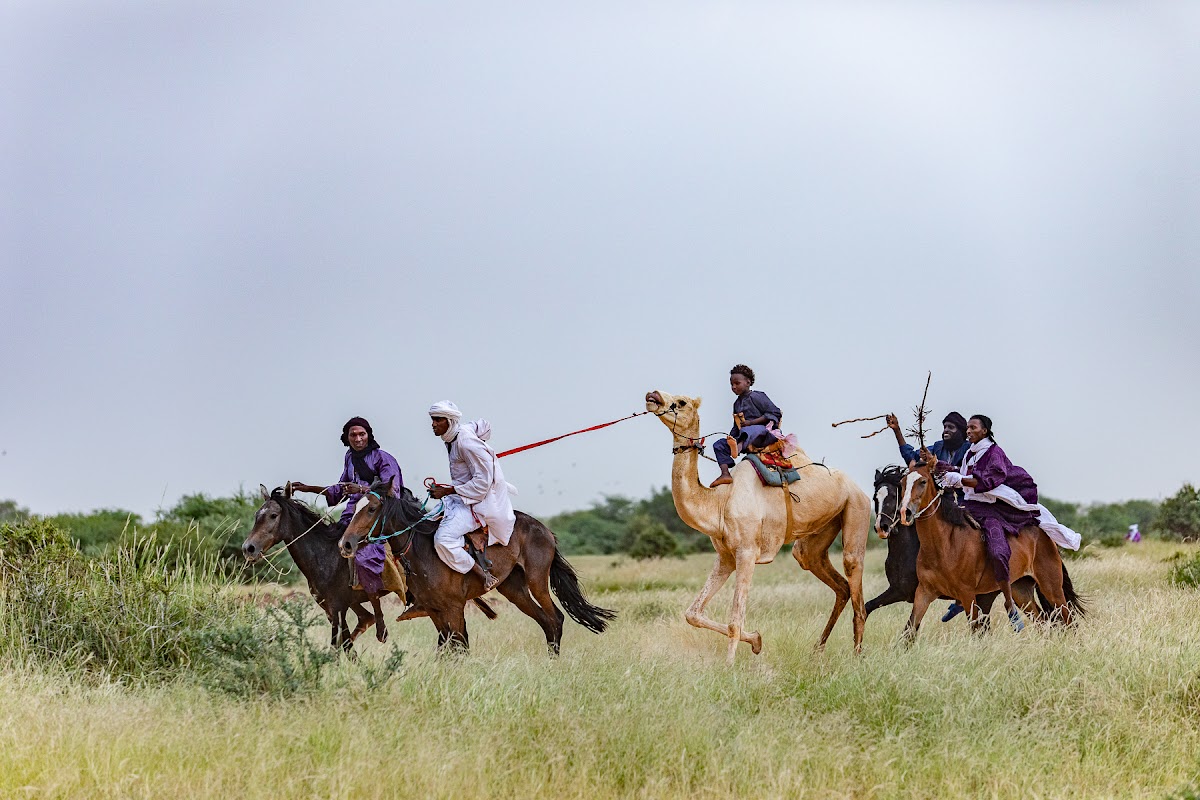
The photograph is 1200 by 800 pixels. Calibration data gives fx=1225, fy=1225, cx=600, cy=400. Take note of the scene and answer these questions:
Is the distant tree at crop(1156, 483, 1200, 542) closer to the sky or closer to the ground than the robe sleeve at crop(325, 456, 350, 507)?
closer to the ground

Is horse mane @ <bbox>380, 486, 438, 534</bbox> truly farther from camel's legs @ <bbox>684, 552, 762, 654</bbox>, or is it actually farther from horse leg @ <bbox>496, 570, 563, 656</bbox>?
camel's legs @ <bbox>684, 552, 762, 654</bbox>

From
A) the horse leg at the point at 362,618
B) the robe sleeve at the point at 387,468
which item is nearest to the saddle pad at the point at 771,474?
the robe sleeve at the point at 387,468

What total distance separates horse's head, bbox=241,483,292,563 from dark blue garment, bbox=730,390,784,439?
4466 millimetres

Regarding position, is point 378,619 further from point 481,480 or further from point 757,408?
point 757,408

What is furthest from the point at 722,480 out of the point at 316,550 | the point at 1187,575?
the point at 1187,575

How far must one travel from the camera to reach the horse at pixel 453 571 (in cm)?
1080

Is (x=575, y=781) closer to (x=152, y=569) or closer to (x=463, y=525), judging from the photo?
(x=463, y=525)

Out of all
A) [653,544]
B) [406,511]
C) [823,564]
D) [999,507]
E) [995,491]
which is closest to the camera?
[406,511]

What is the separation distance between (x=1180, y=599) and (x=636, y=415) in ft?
23.5

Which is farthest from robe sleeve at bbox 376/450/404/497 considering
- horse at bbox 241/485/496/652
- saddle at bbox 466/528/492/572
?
saddle at bbox 466/528/492/572

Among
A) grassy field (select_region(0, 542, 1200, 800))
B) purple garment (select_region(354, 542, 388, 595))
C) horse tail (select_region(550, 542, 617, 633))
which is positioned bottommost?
grassy field (select_region(0, 542, 1200, 800))

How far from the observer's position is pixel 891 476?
11.8 meters

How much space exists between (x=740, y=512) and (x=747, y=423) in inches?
36.4

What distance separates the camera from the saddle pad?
11.6m
